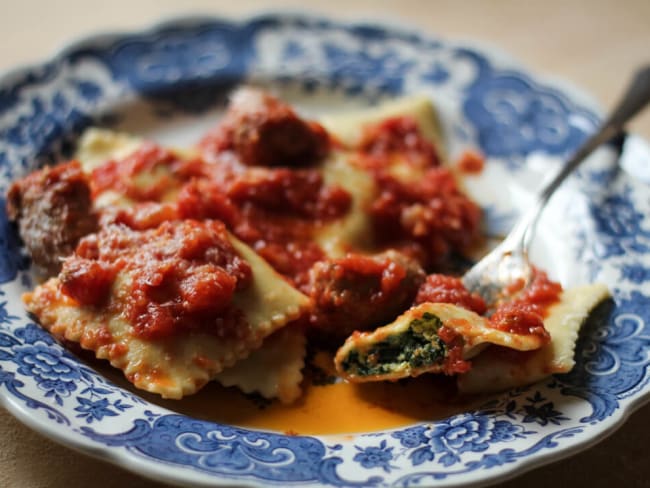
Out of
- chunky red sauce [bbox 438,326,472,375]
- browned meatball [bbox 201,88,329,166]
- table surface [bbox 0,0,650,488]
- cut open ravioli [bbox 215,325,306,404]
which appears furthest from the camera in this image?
table surface [bbox 0,0,650,488]

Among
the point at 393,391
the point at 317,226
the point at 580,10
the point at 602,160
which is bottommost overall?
the point at 393,391

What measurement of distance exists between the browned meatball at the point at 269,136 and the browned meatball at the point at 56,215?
3.71ft

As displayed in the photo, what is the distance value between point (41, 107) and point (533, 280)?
145 inches

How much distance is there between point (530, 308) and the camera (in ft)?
13.8

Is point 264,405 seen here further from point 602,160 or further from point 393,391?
point 602,160

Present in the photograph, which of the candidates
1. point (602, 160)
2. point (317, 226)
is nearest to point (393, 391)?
point (317, 226)

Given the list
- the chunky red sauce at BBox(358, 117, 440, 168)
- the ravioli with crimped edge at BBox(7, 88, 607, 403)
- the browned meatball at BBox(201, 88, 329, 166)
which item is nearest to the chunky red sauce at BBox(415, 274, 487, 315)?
the ravioli with crimped edge at BBox(7, 88, 607, 403)

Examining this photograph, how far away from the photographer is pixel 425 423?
3.83m

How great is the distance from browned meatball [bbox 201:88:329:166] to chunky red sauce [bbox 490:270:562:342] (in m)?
1.71

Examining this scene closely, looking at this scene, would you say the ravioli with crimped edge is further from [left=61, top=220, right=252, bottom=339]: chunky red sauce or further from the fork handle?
the fork handle

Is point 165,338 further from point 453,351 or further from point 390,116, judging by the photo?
point 390,116

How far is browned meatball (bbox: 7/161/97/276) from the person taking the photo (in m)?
4.33

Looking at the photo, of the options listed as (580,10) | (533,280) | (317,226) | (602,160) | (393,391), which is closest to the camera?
(393,391)

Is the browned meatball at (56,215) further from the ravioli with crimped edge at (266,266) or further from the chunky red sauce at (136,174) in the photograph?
the chunky red sauce at (136,174)
